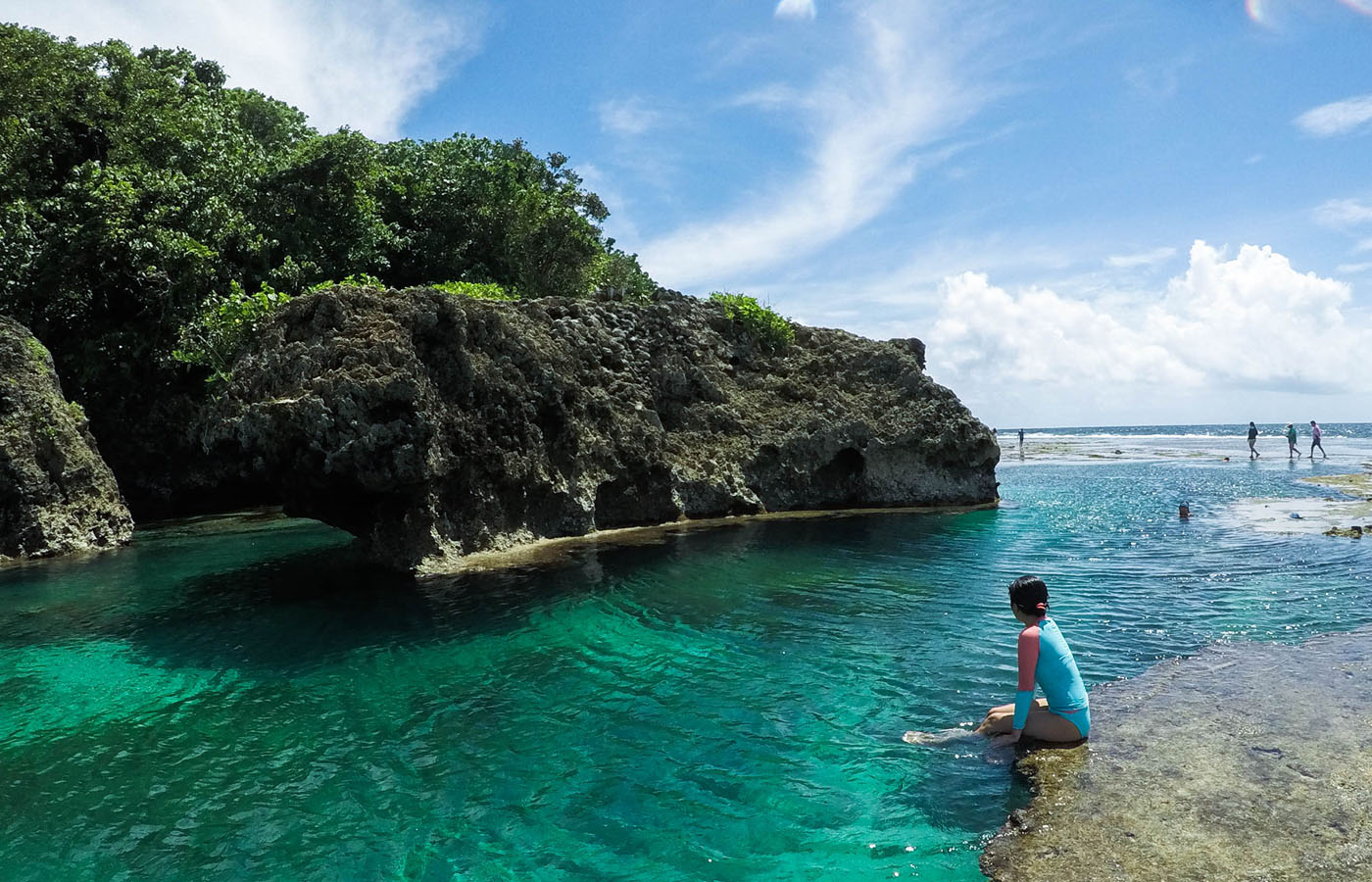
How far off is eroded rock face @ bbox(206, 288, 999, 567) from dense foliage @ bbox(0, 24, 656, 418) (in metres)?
3.60

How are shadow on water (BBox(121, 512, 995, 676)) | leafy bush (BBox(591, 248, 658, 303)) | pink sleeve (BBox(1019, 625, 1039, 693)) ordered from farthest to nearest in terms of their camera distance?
1. leafy bush (BBox(591, 248, 658, 303))
2. shadow on water (BBox(121, 512, 995, 676))
3. pink sleeve (BBox(1019, 625, 1039, 693))

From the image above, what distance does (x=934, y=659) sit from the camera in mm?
10258

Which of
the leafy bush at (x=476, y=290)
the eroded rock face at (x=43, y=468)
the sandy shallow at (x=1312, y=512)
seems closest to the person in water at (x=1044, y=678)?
the leafy bush at (x=476, y=290)

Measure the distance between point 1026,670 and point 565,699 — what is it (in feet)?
17.1

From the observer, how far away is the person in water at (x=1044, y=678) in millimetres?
7059

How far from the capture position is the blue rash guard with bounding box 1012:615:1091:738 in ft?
23.1

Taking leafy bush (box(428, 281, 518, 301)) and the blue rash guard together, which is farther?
leafy bush (box(428, 281, 518, 301))

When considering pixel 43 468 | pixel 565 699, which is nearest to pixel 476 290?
pixel 43 468

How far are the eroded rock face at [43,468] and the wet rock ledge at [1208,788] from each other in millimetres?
24569

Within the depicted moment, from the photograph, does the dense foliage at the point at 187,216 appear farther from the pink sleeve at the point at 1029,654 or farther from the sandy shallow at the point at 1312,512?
the sandy shallow at the point at 1312,512

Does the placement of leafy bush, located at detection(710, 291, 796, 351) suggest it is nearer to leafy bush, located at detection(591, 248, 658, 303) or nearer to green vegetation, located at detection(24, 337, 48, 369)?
leafy bush, located at detection(591, 248, 658, 303)

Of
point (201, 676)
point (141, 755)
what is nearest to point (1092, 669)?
point (141, 755)

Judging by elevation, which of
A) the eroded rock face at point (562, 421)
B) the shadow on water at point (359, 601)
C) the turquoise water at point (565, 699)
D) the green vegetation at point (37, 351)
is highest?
the green vegetation at point (37, 351)

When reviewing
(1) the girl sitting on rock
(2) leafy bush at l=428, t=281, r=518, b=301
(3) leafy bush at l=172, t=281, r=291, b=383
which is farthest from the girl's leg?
(2) leafy bush at l=428, t=281, r=518, b=301
